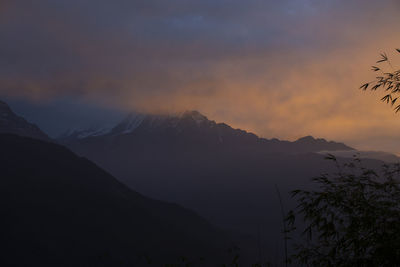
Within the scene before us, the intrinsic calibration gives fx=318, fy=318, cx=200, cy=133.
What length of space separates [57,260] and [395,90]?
622 feet

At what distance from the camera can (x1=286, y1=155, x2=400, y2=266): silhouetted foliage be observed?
8.56 meters

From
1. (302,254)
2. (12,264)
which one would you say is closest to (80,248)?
(12,264)

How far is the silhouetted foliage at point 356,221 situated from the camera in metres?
8.56

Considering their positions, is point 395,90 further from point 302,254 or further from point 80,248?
point 80,248

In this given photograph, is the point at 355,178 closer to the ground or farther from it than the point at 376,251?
farther from it

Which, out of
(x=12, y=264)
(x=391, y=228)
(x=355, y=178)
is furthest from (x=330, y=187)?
(x=12, y=264)

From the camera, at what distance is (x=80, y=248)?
7313 inches

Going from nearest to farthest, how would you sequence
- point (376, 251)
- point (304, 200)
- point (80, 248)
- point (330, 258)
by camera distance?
1. point (376, 251)
2. point (330, 258)
3. point (304, 200)
4. point (80, 248)

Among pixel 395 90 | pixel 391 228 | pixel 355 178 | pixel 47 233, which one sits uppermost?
pixel 395 90

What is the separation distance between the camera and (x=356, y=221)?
909cm

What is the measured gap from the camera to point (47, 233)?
190m

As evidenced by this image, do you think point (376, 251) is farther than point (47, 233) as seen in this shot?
No

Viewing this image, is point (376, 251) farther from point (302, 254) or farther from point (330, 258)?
point (302, 254)

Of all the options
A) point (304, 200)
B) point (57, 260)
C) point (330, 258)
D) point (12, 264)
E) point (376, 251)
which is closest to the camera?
point (376, 251)
